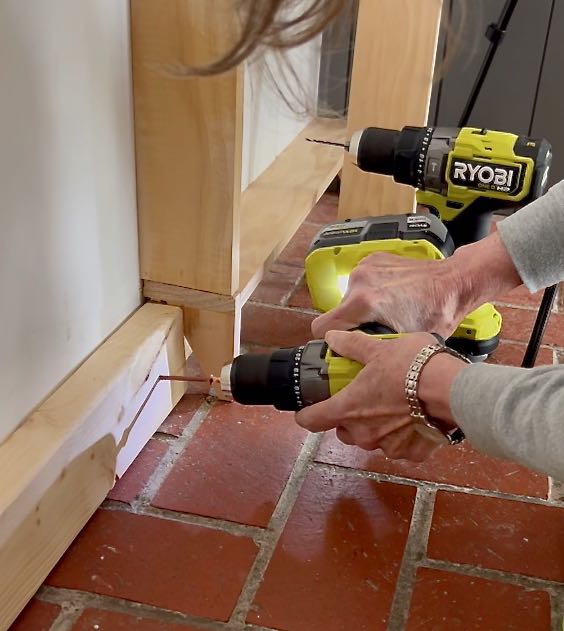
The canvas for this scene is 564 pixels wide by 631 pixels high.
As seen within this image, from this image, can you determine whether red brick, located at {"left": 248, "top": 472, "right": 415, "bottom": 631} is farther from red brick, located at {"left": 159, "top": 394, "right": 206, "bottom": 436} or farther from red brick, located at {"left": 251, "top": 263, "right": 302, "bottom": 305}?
red brick, located at {"left": 251, "top": 263, "right": 302, "bottom": 305}

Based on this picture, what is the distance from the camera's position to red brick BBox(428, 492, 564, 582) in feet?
3.36

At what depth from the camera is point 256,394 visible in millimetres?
957

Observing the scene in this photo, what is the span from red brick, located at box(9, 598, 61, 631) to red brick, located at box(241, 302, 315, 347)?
673 millimetres

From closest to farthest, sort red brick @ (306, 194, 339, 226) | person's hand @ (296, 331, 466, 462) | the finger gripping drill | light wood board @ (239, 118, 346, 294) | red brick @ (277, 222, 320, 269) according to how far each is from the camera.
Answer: person's hand @ (296, 331, 466, 462)
the finger gripping drill
light wood board @ (239, 118, 346, 294)
red brick @ (277, 222, 320, 269)
red brick @ (306, 194, 339, 226)

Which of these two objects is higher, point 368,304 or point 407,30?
point 407,30

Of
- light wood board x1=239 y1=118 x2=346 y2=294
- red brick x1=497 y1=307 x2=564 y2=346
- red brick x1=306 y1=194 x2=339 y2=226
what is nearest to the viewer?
light wood board x1=239 y1=118 x2=346 y2=294

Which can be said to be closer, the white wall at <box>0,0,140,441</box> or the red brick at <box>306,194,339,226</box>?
the white wall at <box>0,0,140,441</box>

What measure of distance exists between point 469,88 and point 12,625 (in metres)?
1.83

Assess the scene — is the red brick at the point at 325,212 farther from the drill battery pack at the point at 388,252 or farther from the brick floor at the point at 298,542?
the brick floor at the point at 298,542

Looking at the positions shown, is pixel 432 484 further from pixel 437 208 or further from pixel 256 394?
pixel 437 208

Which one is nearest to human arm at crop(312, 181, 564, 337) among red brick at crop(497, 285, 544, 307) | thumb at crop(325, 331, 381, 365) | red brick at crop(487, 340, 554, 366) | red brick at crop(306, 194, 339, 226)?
thumb at crop(325, 331, 381, 365)

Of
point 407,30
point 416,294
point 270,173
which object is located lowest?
point 270,173

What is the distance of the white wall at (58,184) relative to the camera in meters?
0.84

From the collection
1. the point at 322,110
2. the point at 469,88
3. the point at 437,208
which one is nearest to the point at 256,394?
the point at 437,208
